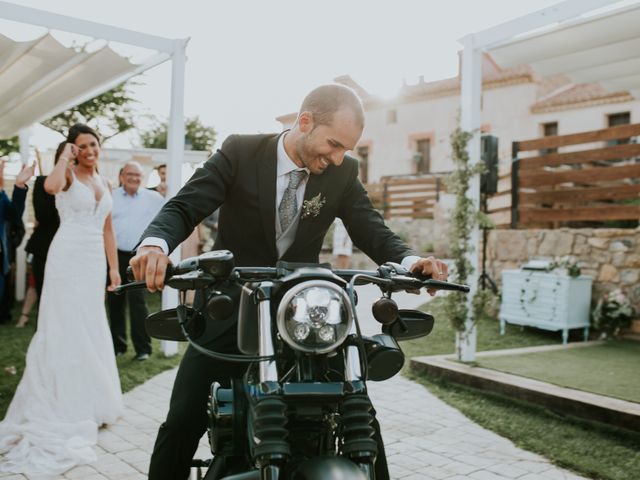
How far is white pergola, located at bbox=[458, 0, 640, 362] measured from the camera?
6105 millimetres

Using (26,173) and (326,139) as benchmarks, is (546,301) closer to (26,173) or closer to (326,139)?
(26,173)

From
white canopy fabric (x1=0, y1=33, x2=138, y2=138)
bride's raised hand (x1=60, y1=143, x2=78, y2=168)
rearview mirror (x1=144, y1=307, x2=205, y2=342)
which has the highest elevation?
white canopy fabric (x1=0, y1=33, x2=138, y2=138)

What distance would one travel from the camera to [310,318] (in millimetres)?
1540

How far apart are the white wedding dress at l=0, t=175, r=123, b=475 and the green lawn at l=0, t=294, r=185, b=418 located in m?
0.56

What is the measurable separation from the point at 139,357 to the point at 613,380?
→ 497 centimetres

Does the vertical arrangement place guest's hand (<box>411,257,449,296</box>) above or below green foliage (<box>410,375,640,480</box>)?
above

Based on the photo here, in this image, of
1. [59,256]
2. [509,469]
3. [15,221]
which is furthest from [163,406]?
[15,221]

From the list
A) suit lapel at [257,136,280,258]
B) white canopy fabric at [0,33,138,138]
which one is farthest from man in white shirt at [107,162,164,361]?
suit lapel at [257,136,280,258]

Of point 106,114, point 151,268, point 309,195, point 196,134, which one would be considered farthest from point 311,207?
point 196,134

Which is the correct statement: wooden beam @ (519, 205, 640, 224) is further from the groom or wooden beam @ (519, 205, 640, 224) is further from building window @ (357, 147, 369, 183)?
building window @ (357, 147, 369, 183)

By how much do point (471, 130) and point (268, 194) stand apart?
5.18 meters

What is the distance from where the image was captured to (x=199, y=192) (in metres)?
2.35

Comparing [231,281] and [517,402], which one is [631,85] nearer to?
[517,402]

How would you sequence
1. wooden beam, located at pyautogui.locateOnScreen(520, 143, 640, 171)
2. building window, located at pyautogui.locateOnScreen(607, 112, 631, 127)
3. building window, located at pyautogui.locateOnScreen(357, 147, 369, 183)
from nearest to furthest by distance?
wooden beam, located at pyautogui.locateOnScreen(520, 143, 640, 171) → building window, located at pyautogui.locateOnScreen(607, 112, 631, 127) → building window, located at pyautogui.locateOnScreen(357, 147, 369, 183)
